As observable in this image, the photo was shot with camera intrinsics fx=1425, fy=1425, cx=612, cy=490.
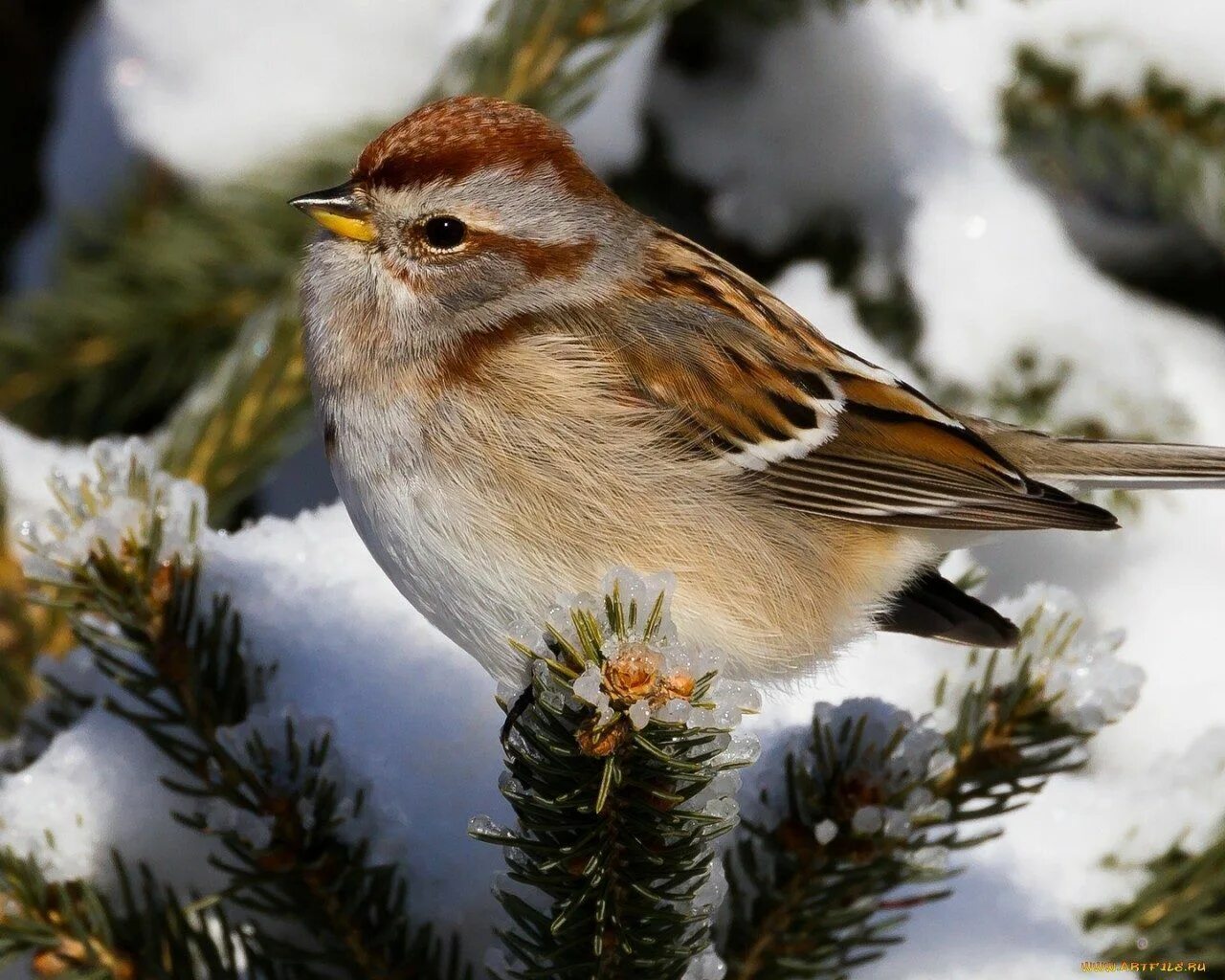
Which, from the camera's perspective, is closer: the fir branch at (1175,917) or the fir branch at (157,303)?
the fir branch at (1175,917)

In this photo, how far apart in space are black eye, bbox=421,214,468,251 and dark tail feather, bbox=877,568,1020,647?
111cm

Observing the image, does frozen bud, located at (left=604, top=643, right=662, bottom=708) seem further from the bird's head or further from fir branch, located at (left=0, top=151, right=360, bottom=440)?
fir branch, located at (left=0, top=151, right=360, bottom=440)

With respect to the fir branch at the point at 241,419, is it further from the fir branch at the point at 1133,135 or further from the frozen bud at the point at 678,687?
the fir branch at the point at 1133,135

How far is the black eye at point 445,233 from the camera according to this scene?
277 centimetres

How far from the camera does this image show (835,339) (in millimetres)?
3506

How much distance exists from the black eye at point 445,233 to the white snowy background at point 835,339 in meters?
0.60

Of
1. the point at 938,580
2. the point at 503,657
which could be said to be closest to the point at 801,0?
the point at 938,580

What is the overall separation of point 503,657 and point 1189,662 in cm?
173

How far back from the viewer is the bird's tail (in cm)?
268

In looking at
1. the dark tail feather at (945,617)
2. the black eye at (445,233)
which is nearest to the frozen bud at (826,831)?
the dark tail feather at (945,617)

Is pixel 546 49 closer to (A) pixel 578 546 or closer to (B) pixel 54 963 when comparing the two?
(A) pixel 578 546

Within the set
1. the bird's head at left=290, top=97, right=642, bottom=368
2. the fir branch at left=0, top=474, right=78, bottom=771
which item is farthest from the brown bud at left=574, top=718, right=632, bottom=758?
the fir branch at left=0, top=474, right=78, bottom=771

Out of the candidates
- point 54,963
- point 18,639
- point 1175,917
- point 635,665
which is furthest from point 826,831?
point 18,639

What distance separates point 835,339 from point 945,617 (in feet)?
3.48
